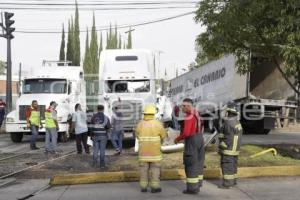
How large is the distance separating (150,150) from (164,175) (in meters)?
1.82

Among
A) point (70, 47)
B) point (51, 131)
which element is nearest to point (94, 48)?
point (70, 47)

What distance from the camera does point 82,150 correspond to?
1930 centimetres

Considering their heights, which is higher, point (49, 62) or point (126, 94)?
point (49, 62)

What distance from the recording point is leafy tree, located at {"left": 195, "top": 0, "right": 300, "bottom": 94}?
1367 cm

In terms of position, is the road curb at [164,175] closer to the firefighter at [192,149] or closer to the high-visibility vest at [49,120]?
the firefighter at [192,149]

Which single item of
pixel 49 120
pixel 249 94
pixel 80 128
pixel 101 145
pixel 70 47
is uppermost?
pixel 70 47

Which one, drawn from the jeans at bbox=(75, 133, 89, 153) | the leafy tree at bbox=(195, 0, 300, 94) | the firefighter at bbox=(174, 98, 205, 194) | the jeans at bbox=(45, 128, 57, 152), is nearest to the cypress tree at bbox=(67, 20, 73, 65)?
the jeans at bbox=(45, 128, 57, 152)

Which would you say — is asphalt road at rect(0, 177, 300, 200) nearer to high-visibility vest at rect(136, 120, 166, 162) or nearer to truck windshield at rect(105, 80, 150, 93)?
high-visibility vest at rect(136, 120, 166, 162)

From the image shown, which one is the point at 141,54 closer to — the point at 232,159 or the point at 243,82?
the point at 243,82

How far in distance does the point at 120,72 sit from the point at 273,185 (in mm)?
11584

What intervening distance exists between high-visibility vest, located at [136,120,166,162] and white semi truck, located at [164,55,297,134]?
12719 millimetres

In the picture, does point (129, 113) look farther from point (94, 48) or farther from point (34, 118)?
point (94, 48)

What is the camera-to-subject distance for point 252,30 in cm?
1488

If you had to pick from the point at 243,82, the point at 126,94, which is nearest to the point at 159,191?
the point at 126,94
